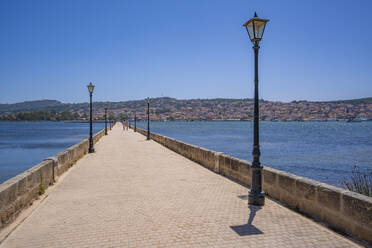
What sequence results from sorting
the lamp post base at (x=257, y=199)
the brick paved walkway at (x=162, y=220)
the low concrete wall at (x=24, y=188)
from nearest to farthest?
the brick paved walkway at (x=162, y=220) < the low concrete wall at (x=24, y=188) < the lamp post base at (x=257, y=199)

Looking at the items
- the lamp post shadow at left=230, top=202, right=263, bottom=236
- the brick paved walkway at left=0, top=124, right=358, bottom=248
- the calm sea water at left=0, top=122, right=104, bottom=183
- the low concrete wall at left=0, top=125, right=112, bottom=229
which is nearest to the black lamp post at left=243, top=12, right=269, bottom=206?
the brick paved walkway at left=0, top=124, right=358, bottom=248

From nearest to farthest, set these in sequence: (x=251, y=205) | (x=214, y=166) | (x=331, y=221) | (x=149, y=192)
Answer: (x=331, y=221), (x=251, y=205), (x=149, y=192), (x=214, y=166)

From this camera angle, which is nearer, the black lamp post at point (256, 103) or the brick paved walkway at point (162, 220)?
the brick paved walkway at point (162, 220)

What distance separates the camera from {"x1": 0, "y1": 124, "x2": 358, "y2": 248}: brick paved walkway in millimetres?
4723

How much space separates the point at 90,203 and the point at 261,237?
390cm

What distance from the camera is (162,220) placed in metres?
5.68

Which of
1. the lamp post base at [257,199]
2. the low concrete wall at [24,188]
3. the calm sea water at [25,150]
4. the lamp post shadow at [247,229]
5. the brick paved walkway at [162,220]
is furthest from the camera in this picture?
the calm sea water at [25,150]

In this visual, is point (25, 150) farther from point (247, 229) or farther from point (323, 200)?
point (323, 200)

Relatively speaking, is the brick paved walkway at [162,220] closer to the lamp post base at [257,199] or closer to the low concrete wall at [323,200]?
the lamp post base at [257,199]

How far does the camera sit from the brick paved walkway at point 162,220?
472cm

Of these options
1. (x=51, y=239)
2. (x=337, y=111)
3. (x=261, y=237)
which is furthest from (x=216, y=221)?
(x=337, y=111)

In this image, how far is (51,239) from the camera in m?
4.84

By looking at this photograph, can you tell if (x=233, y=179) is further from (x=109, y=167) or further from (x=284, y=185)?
(x=109, y=167)

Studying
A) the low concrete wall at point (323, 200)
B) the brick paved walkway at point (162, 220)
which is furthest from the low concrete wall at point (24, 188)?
the low concrete wall at point (323, 200)
